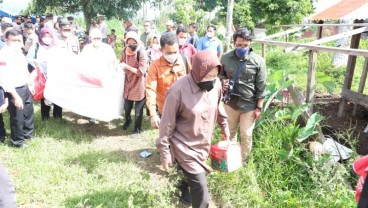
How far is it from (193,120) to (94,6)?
14.7m

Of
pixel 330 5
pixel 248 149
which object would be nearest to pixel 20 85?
pixel 248 149

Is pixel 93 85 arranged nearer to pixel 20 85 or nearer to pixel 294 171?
pixel 20 85

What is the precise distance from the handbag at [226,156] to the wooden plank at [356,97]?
325 centimetres

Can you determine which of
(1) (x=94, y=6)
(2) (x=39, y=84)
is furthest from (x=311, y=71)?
(1) (x=94, y=6)

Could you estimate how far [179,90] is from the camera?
223cm

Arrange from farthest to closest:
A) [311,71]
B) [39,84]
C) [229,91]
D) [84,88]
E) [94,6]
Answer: [94,6] → [39,84] → [84,88] → [311,71] → [229,91]

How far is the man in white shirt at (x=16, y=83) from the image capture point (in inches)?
146

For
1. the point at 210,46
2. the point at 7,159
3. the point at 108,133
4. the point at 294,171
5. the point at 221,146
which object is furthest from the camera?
the point at 210,46

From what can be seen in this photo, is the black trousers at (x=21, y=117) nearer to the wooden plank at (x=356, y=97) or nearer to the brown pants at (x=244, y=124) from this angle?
the brown pants at (x=244, y=124)

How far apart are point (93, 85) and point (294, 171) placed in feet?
9.07

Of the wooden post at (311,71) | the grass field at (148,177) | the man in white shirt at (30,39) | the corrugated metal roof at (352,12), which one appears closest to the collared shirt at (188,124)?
the grass field at (148,177)

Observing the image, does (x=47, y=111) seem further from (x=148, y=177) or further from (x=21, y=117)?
(x=148, y=177)

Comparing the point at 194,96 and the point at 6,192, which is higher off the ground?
the point at 194,96

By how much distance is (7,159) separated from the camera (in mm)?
3812
